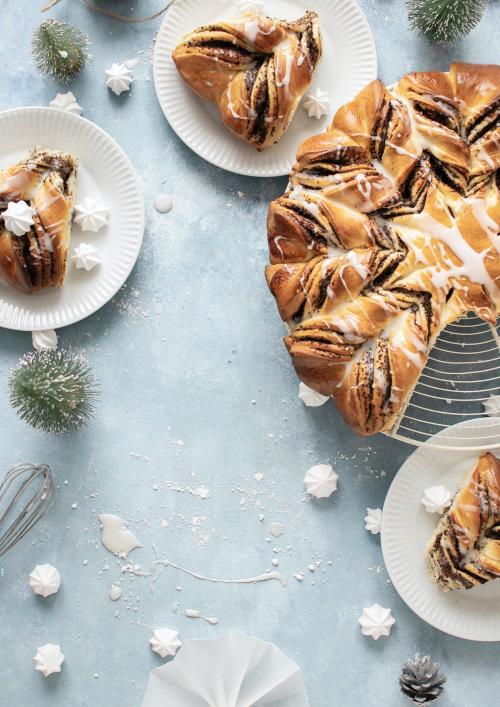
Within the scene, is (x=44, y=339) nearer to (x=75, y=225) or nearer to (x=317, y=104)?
(x=75, y=225)

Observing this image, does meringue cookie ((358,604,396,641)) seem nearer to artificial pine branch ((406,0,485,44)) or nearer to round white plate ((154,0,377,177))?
round white plate ((154,0,377,177))

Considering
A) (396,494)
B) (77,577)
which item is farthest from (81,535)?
(396,494)

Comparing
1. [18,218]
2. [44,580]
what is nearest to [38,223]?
[18,218]

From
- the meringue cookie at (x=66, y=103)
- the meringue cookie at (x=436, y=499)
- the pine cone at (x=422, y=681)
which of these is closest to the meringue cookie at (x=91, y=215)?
the meringue cookie at (x=66, y=103)

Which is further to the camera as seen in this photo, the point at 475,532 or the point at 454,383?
the point at 454,383

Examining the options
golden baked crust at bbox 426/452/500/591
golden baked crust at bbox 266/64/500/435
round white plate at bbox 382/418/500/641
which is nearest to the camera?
golden baked crust at bbox 266/64/500/435

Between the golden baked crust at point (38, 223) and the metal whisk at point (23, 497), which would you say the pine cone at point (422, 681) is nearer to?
the metal whisk at point (23, 497)

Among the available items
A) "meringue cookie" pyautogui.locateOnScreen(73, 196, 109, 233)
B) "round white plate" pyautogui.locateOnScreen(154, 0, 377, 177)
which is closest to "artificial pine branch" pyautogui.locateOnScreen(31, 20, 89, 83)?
"round white plate" pyautogui.locateOnScreen(154, 0, 377, 177)
